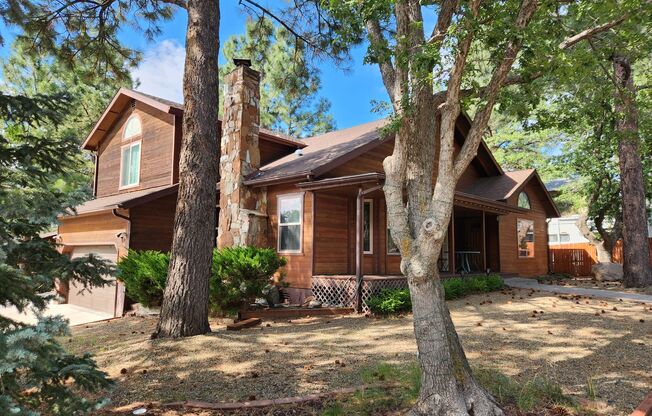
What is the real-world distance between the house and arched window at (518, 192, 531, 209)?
63 centimetres

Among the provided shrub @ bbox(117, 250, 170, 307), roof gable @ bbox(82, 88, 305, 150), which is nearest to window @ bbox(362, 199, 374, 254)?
roof gable @ bbox(82, 88, 305, 150)

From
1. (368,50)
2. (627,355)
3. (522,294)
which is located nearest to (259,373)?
(368,50)

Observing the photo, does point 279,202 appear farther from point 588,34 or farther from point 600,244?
point 600,244

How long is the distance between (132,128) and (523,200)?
51.3 feet

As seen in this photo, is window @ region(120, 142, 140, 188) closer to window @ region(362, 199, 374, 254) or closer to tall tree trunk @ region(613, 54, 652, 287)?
window @ region(362, 199, 374, 254)

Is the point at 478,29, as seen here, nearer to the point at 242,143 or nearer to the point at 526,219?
the point at 242,143

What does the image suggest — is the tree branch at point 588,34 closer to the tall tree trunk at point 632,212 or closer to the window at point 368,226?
the window at point 368,226

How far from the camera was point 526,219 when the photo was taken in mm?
18000

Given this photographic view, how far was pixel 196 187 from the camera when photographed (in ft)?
23.2

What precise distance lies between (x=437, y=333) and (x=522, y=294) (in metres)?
9.76

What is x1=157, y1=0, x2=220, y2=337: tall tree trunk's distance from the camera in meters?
6.79

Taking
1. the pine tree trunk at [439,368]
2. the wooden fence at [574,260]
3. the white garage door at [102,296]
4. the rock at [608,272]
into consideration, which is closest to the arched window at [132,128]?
the white garage door at [102,296]

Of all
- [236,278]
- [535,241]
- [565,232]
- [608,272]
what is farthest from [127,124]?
[565,232]

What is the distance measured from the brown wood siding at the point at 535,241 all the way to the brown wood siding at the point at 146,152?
12.1 m
